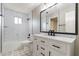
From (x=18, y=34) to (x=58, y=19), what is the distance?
276 cm

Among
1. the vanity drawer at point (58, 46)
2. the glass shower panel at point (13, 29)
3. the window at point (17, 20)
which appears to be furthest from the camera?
the window at point (17, 20)

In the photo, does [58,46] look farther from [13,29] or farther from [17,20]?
[17,20]

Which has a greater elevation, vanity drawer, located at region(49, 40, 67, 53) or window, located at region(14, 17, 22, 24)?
window, located at region(14, 17, 22, 24)

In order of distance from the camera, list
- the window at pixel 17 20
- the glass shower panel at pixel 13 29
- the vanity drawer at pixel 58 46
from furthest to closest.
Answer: the window at pixel 17 20, the glass shower panel at pixel 13 29, the vanity drawer at pixel 58 46

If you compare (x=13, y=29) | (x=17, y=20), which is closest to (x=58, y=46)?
(x=13, y=29)

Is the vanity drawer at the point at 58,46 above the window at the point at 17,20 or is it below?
below

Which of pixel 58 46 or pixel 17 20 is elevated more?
pixel 17 20

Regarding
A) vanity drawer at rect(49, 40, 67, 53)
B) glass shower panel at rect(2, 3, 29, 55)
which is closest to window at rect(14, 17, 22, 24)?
glass shower panel at rect(2, 3, 29, 55)

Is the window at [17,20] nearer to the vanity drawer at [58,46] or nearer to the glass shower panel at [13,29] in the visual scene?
the glass shower panel at [13,29]

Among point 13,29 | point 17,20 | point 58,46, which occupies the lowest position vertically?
point 58,46

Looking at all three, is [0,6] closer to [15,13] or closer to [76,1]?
[15,13]

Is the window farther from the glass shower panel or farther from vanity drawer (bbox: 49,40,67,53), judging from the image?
vanity drawer (bbox: 49,40,67,53)

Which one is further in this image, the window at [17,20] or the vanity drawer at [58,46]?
the window at [17,20]

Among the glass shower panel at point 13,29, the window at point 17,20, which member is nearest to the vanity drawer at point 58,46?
the glass shower panel at point 13,29
